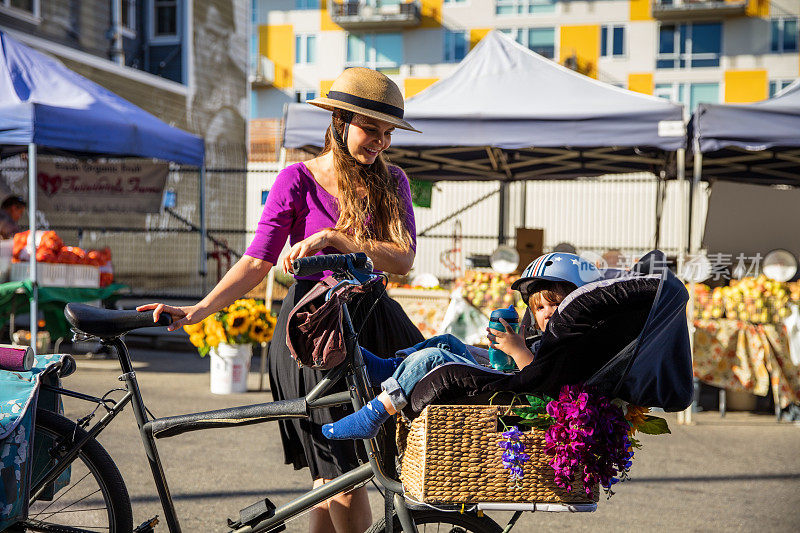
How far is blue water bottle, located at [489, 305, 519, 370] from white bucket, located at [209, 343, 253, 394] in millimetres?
5515

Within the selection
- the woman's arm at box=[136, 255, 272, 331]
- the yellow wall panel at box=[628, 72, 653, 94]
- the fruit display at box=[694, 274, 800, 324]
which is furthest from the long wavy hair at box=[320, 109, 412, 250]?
the yellow wall panel at box=[628, 72, 653, 94]

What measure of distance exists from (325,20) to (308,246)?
4179 cm

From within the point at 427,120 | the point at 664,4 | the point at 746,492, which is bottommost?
the point at 746,492

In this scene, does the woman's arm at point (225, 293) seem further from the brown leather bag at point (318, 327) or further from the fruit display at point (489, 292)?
the fruit display at point (489, 292)

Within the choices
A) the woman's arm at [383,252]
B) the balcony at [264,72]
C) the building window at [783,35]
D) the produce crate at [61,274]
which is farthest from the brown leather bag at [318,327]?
the balcony at [264,72]

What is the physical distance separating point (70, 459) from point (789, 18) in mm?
39140

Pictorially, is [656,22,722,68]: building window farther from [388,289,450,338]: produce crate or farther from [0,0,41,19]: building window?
[388,289,450,338]: produce crate

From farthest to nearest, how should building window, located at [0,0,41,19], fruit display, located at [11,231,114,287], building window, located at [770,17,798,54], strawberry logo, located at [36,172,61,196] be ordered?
building window, located at [770,17,798,54]
building window, located at [0,0,41,19]
strawberry logo, located at [36,172,61,196]
fruit display, located at [11,231,114,287]

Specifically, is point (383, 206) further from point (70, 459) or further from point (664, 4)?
point (664, 4)

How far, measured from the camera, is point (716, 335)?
736 centimetres

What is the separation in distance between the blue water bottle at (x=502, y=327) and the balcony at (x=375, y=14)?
126 ft

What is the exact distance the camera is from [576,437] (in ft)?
6.64

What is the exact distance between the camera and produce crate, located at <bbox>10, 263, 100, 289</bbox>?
28.1 ft

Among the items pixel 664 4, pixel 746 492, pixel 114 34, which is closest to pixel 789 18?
pixel 664 4
